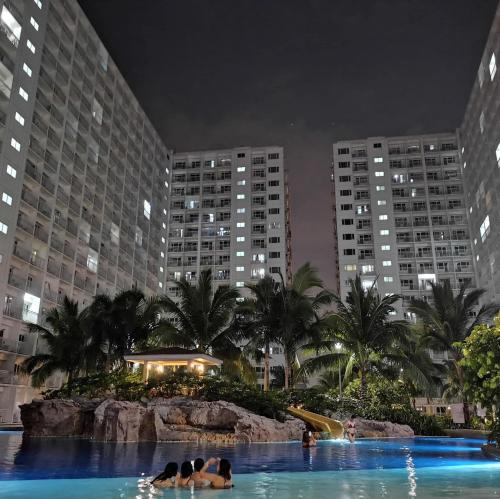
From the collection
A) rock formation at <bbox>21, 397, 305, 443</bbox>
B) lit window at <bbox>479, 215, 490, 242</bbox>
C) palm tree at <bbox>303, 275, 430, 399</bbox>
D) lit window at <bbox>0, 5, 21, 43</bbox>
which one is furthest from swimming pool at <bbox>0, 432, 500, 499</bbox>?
lit window at <bbox>479, 215, 490, 242</bbox>

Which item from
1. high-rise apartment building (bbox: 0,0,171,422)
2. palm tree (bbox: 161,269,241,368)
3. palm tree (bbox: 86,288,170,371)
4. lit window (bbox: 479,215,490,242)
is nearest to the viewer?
palm tree (bbox: 86,288,170,371)

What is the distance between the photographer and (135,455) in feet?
52.2

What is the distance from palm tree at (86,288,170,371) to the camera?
3134 cm

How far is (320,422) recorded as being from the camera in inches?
1079

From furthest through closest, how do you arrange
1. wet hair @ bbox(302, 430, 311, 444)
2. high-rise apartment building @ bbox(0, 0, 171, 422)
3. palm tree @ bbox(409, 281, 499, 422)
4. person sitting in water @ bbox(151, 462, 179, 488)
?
high-rise apartment building @ bbox(0, 0, 171, 422), palm tree @ bbox(409, 281, 499, 422), wet hair @ bbox(302, 430, 311, 444), person sitting in water @ bbox(151, 462, 179, 488)

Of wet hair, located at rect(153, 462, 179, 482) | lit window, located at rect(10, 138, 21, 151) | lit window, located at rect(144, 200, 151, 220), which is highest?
lit window, located at rect(144, 200, 151, 220)

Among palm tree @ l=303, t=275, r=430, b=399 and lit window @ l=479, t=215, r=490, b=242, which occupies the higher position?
lit window @ l=479, t=215, r=490, b=242

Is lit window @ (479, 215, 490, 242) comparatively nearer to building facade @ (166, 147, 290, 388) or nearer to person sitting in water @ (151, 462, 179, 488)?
building facade @ (166, 147, 290, 388)

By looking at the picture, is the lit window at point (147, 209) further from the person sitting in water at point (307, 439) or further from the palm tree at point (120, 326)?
the person sitting in water at point (307, 439)

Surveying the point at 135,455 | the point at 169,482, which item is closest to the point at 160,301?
the point at 135,455

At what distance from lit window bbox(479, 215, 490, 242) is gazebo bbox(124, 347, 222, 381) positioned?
48.2 m

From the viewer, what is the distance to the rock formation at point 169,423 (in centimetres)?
2200

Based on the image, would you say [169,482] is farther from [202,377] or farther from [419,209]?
[419,209]

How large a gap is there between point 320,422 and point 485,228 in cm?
4893
